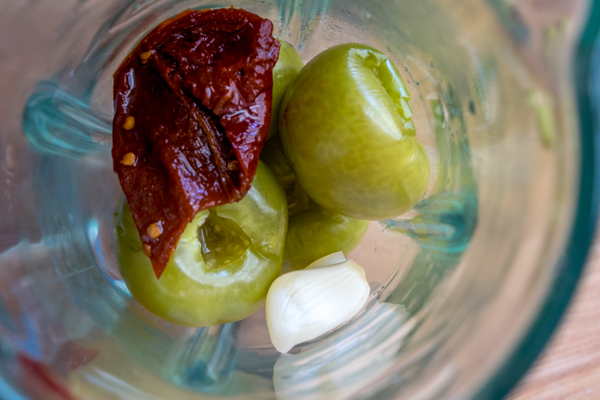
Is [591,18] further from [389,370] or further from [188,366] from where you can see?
[188,366]

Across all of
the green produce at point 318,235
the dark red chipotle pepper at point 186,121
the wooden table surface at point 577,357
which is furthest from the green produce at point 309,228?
the wooden table surface at point 577,357

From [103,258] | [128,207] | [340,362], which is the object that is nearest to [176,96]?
[128,207]

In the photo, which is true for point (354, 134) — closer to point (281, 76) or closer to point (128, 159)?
point (281, 76)

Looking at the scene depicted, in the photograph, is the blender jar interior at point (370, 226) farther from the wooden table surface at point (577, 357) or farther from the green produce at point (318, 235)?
the wooden table surface at point (577, 357)

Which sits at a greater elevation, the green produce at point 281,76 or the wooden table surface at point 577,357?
the green produce at point 281,76

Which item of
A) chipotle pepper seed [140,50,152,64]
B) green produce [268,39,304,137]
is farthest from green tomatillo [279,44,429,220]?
chipotle pepper seed [140,50,152,64]
